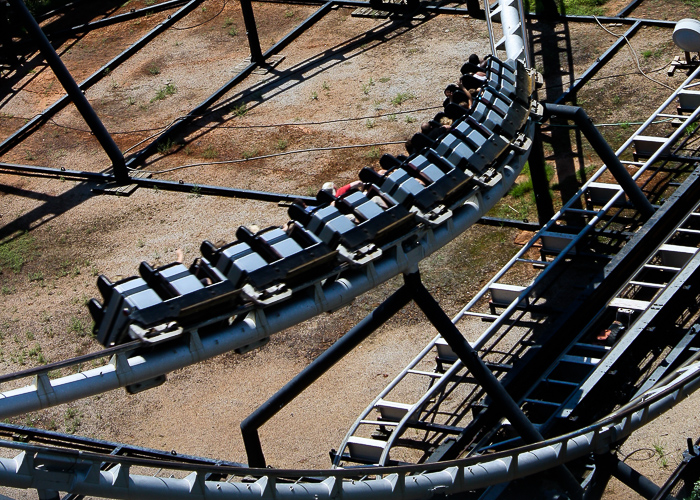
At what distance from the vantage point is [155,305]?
9656 mm

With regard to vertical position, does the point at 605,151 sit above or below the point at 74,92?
below

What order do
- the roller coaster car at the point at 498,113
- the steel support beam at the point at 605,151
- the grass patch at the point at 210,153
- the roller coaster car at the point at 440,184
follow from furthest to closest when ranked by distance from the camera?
1. the grass patch at the point at 210,153
2. the steel support beam at the point at 605,151
3. the roller coaster car at the point at 498,113
4. the roller coaster car at the point at 440,184

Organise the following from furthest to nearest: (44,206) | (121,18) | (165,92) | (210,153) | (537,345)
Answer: (121,18) < (165,92) < (210,153) < (44,206) < (537,345)

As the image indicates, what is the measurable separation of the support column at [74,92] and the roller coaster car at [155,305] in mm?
10099

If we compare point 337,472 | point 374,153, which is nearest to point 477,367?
point 337,472

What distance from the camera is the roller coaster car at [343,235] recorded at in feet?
35.1

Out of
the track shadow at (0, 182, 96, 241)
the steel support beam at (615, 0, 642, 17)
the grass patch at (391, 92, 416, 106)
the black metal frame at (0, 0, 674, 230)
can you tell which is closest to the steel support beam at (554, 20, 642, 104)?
the black metal frame at (0, 0, 674, 230)

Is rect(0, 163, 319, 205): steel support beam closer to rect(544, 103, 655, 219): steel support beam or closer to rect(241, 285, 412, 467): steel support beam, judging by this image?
rect(544, 103, 655, 219): steel support beam

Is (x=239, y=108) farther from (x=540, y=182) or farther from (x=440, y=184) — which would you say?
(x=440, y=184)

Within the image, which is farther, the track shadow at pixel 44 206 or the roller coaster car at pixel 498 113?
the track shadow at pixel 44 206

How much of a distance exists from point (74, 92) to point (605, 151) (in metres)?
9.92

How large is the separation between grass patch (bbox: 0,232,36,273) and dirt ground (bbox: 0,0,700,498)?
0.13ft

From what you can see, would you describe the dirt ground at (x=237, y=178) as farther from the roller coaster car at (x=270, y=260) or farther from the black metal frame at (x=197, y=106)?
the roller coaster car at (x=270, y=260)

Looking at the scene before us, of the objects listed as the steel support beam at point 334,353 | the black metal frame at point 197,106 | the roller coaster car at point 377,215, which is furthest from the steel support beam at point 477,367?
the black metal frame at point 197,106
